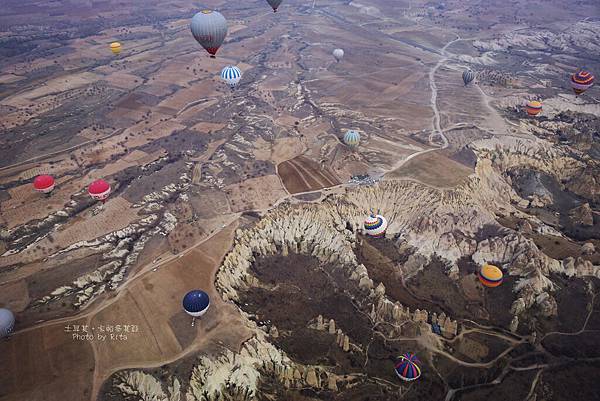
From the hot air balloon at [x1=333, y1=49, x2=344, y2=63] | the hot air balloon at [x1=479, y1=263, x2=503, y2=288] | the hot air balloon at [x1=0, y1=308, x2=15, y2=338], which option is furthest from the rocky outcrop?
the hot air balloon at [x1=0, y1=308, x2=15, y2=338]

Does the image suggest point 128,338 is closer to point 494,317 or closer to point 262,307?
point 262,307

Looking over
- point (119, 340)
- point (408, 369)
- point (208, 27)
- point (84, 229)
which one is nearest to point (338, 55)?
point (208, 27)

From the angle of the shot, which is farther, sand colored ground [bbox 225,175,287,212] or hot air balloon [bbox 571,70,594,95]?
hot air balloon [bbox 571,70,594,95]

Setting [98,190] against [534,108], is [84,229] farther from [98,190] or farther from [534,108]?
[534,108]

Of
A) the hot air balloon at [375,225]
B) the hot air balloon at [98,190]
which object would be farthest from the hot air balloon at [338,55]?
the hot air balloon at [98,190]

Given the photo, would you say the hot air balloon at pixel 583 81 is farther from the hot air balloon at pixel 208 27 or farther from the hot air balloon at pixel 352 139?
the hot air balloon at pixel 208 27

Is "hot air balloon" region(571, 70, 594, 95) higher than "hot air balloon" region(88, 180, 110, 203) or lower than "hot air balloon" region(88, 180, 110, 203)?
higher

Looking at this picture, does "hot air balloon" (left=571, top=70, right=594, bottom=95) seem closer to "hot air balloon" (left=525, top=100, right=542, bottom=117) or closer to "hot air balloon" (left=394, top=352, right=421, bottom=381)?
"hot air balloon" (left=525, top=100, right=542, bottom=117)
